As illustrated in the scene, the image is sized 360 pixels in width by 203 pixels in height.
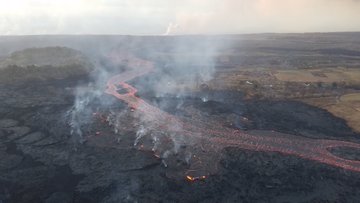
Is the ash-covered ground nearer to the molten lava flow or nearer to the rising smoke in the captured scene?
the rising smoke

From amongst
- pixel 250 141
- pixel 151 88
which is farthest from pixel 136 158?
pixel 151 88

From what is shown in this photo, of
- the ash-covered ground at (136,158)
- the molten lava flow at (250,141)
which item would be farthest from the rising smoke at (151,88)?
the molten lava flow at (250,141)

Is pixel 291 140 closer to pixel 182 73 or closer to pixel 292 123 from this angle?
pixel 292 123

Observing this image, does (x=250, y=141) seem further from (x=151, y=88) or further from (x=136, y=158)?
(x=151, y=88)

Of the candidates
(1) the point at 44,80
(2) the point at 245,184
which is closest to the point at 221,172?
(2) the point at 245,184

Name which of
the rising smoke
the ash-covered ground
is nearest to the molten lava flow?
the rising smoke

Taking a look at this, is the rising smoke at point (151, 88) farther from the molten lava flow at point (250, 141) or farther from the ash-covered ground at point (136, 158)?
the molten lava flow at point (250, 141)

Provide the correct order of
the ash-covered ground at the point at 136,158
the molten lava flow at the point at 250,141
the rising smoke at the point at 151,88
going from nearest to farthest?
the ash-covered ground at the point at 136,158 < the molten lava flow at the point at 250,141 < the rising smoke at the point at 151,88

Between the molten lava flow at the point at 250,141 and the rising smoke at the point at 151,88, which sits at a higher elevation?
the rising smoke at the point at 151,88

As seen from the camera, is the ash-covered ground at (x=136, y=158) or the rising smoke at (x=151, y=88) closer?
the ash-covered ground at (x=136, y=158)
